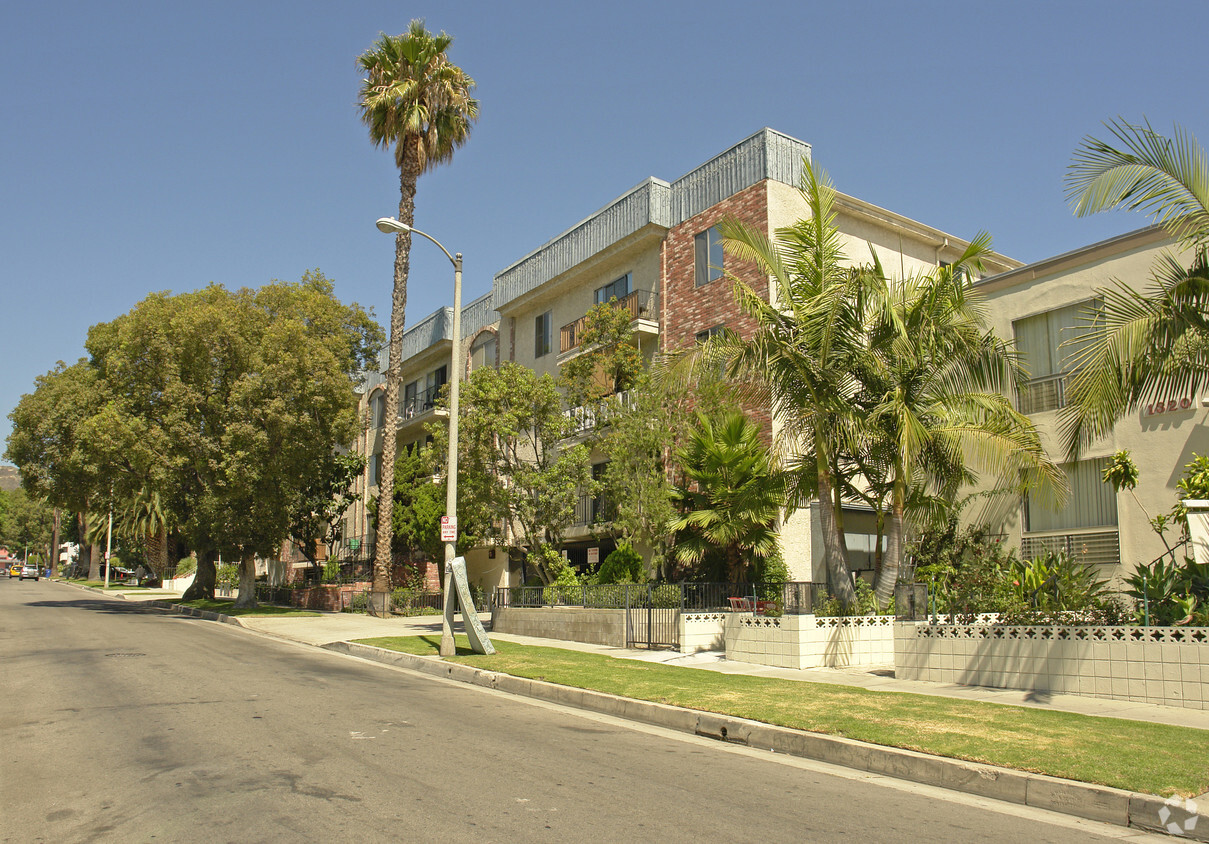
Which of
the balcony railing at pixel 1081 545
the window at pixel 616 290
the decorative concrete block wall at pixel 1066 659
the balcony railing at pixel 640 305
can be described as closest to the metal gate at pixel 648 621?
the decorative concrete block wall at pixel 1066 659

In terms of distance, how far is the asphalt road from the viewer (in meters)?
5.90

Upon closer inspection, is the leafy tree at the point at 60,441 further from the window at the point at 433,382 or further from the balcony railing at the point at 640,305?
the balcony railing at the point at 640,305

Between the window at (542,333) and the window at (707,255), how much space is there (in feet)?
26.5

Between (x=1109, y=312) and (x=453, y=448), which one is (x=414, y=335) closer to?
(x=453, y=448)

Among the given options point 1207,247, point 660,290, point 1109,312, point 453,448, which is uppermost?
point 660,290

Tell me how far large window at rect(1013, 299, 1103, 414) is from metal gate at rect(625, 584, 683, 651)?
8.54m

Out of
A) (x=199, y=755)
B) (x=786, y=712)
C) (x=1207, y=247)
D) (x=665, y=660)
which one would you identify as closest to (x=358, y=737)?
(x=199, y=755)

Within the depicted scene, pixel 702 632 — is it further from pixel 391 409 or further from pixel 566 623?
pixel 391 409

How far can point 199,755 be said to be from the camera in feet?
26.0

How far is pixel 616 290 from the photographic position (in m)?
28.8

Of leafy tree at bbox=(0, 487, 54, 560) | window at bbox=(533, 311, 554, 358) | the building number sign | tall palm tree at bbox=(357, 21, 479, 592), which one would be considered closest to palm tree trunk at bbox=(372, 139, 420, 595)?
Result: tall palm tree at bbox=(357, 21, 479, 592)

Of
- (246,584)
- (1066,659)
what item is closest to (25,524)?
(246,584)

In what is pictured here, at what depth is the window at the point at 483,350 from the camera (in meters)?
36.0

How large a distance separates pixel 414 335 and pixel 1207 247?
35.7m
